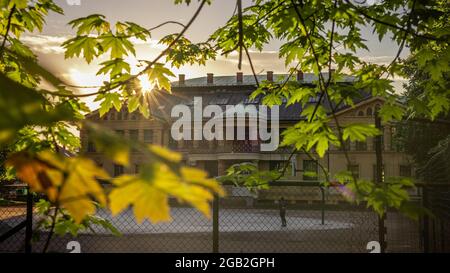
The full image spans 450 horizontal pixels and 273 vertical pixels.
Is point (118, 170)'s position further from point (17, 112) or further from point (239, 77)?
point (17, 112)

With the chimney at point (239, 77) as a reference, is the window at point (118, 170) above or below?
below

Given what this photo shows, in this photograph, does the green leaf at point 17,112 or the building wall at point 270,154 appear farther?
the building wall at point 270,154

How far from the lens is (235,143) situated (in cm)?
3616

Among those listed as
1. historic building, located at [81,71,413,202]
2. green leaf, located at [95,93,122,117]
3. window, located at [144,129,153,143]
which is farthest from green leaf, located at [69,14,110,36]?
window, located at [144,129,153,143]

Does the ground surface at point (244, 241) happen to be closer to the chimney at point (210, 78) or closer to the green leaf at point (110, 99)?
the green leaf at point (110, 99)

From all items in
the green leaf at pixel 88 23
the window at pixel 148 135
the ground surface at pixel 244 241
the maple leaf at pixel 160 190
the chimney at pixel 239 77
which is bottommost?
the ground surface at pixel 244 241

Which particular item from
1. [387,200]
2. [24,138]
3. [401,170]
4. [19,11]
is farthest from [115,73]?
[401,170]

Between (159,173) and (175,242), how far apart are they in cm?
1432

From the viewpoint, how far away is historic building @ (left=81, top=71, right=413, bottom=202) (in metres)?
33.5

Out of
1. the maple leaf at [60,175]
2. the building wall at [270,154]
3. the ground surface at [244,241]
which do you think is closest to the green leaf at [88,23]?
the maple leaf at [60,175]

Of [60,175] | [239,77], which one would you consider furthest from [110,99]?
[239,77]

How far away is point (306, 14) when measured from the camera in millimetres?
2531

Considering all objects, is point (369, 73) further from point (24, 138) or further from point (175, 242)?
point (175, 242)

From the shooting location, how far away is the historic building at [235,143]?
3350 centimetres
